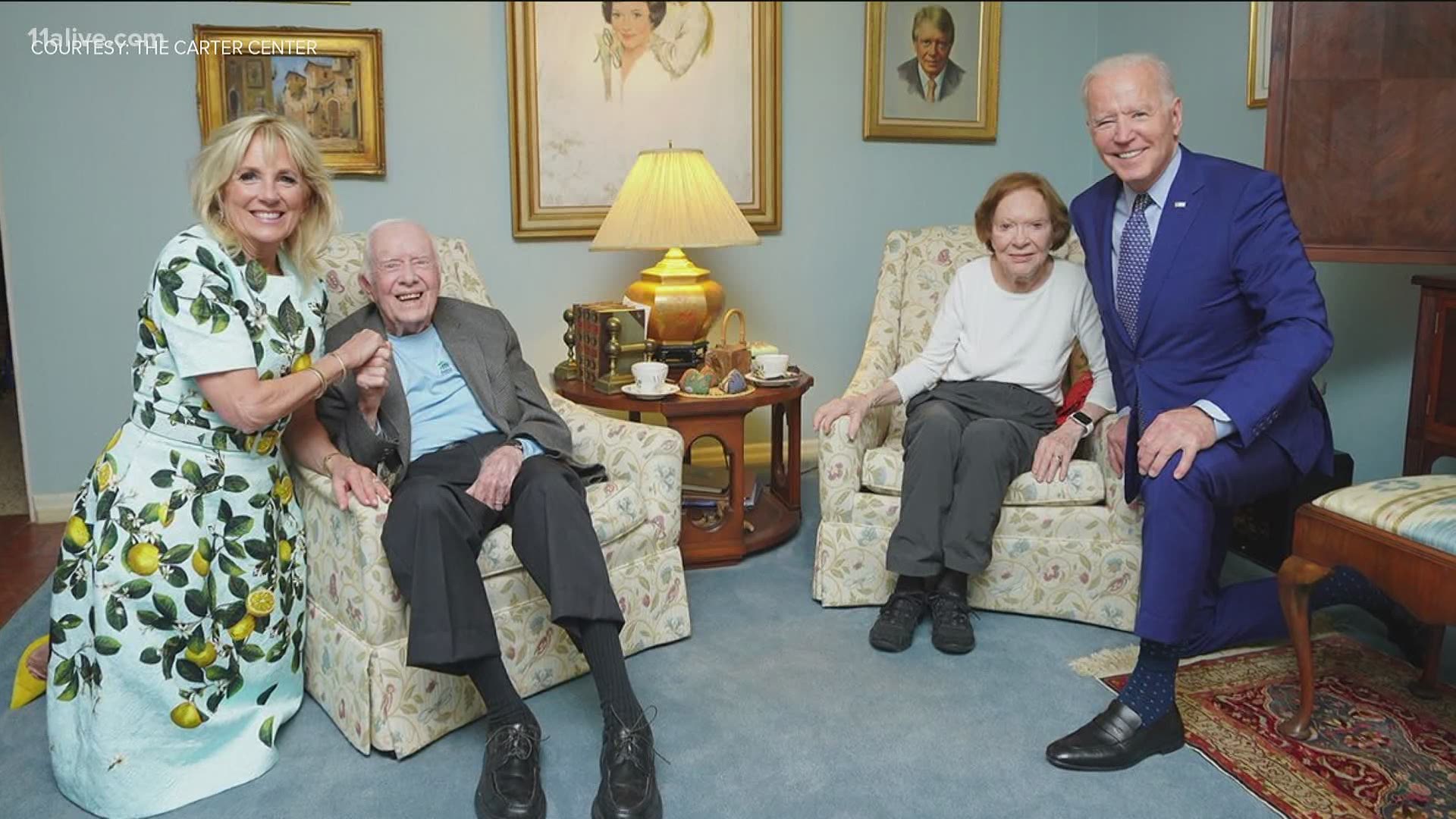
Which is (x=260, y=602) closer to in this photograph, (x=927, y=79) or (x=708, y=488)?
(x=708, y=488)

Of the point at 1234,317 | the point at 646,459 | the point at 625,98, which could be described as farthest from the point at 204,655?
the point at 625,98

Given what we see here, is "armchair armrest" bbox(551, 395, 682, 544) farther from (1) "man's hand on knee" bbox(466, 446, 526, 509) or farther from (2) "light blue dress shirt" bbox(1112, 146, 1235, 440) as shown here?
(2) "light blue dress shirt" bbox(1112, 146, 1235, 440)

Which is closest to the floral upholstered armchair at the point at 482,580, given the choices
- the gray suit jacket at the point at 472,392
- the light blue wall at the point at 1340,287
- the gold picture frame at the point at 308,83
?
the gray suit jacket at the point at 472,392

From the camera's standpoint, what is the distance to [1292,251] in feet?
6.93

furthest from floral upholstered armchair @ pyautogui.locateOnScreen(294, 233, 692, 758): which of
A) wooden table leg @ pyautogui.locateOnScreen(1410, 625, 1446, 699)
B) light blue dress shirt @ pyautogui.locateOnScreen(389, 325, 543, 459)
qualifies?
wooden table leg @ pyautogui.locateOnScreen(1410, 625, 1446, 699)

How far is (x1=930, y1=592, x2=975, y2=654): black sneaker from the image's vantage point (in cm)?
251

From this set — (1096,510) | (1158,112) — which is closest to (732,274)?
(1096,510)

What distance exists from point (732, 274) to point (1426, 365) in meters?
2.08

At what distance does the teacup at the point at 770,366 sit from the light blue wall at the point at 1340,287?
4.98 ft

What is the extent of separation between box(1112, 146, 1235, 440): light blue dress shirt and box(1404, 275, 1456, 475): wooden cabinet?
2.20ft

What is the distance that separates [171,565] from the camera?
194 centimetres

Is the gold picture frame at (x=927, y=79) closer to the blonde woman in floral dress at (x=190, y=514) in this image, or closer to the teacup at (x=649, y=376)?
the teacup at (x=649, y=376)

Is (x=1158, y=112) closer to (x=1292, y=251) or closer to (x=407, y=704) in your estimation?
(x=1292, y=251)

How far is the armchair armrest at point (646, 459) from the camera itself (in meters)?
2.53
